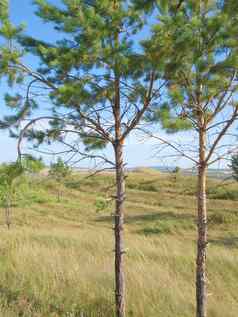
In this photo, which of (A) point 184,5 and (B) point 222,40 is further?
(A) point 184,5

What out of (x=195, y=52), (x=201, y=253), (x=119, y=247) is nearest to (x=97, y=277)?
(x=119, y=247)

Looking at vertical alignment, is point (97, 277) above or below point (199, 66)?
below

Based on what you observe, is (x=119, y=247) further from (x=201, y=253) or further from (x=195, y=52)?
(x=195, y=52)

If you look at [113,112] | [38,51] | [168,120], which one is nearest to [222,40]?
[168,120]

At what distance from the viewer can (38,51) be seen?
5.14m

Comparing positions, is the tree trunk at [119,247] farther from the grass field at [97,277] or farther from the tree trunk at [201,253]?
the tree trunk at [201,253]

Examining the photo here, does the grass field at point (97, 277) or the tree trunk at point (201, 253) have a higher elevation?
the tree trunk at point (201, 253)

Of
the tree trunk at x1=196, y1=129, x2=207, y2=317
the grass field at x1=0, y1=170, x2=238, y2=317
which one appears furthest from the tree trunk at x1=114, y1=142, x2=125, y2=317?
the tree trunk at x1=196, y1=129, x2=207, y2=317

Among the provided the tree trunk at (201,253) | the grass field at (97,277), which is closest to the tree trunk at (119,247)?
the grass field at (97,277)

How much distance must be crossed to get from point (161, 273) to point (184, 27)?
4629 millimetres

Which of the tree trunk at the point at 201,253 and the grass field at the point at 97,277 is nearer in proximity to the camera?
the tree trunk at the point at 201,253

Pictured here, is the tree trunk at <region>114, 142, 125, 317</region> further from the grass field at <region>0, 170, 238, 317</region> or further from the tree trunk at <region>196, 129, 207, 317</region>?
the tree trunk at <region>196, 129, 207, 317</region>

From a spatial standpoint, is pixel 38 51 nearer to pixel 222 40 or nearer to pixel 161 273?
pixel 222 40

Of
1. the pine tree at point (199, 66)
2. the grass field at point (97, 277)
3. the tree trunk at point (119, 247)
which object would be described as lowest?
the grass field at point (97, 277)
